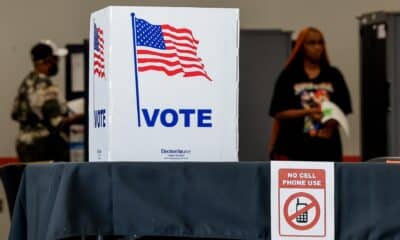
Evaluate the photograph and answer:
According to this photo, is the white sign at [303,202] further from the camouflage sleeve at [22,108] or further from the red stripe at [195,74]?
the camouflage sleeve at [22,108]

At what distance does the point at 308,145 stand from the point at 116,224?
4302 mm

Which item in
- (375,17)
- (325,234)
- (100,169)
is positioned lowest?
(325,234)

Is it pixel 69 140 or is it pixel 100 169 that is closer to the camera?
pixel 100 169

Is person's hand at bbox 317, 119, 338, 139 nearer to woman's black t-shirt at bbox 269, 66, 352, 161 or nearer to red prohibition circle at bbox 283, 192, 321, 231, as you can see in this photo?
woman's black t-shirt at bbox 269, 66, 352, 161

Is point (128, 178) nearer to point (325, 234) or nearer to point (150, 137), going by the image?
point (150, 137)

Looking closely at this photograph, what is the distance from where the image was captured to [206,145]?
2152 millimetres

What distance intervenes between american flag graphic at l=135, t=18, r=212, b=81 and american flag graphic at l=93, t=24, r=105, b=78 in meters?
0.09

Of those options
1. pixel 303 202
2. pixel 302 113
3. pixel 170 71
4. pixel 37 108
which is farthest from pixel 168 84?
pixel 37 108

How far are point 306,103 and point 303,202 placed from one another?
170 inches

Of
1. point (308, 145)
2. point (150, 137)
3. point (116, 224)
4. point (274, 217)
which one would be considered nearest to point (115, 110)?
point (150, 137)

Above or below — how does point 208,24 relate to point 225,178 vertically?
above

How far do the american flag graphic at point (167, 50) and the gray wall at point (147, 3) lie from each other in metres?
6.48

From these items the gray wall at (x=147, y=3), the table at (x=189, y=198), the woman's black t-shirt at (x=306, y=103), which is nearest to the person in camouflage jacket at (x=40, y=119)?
the gray wall at (x=147, y=3)

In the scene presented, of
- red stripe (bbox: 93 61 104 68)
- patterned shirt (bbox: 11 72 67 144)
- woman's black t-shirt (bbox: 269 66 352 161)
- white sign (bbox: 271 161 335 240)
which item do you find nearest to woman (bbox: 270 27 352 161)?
woman's black t-shirt (bbox: 269 66 352 161)
